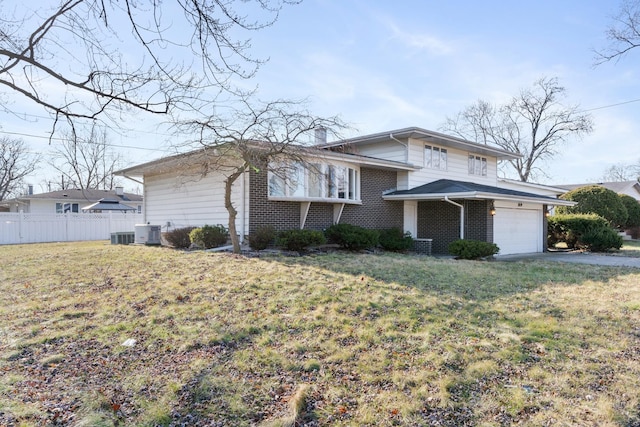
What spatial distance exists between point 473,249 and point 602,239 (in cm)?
795

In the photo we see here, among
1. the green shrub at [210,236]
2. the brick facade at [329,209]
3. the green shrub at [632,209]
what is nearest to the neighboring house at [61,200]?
the green shrub at [210,236]

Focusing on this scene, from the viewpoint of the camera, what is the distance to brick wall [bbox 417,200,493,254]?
14273mm

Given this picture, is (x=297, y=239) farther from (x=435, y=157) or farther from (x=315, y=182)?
(x=435, y=157)

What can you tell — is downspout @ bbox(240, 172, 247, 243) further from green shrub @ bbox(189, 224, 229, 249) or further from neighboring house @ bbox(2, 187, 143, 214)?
neighboring house @ bbox(2, 187, 143, 214)

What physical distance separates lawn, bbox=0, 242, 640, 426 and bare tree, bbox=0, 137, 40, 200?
45.9 ft

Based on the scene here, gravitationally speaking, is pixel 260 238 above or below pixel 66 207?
below

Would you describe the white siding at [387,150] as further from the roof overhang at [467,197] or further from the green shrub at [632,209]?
the green shrub at [632,209]

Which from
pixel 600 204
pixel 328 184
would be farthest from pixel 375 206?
pixel 600 204

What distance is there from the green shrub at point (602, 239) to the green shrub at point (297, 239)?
12455 millimetres

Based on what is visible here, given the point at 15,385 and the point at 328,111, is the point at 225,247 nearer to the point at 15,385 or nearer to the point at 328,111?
the point at 328,111

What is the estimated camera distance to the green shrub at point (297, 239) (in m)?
11.6

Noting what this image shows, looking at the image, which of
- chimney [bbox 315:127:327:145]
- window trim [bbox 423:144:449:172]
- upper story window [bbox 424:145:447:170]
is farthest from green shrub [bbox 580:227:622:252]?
chimney [bbox 315:127:327:145]

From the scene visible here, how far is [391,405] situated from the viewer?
137 inches

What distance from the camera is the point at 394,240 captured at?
14422 mm
